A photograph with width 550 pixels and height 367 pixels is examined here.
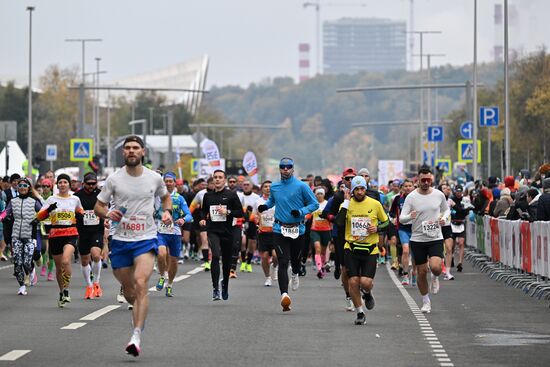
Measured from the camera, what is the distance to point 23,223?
2434 cm

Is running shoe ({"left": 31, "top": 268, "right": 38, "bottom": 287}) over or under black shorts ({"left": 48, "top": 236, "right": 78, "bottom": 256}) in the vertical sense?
under

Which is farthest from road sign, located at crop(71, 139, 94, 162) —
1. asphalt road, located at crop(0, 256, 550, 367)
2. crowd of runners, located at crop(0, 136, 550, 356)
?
asphalt road, located at crop(0, 256, 550, 367)

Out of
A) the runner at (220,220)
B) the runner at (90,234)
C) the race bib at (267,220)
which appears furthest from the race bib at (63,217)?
the race bib at (267,220)

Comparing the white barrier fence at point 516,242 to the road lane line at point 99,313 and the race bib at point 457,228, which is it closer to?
the race bib at point 457,228

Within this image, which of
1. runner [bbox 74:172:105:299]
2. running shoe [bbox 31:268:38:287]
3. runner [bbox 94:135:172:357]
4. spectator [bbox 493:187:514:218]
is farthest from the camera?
spectator [bbox 493:187:514:218]

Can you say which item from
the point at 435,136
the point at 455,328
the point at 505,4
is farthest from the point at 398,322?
the point at 435,136

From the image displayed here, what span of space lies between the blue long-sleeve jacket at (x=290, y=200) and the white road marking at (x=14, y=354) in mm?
6577

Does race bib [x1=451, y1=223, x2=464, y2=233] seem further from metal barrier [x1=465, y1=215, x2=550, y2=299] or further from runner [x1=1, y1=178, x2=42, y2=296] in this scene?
runner [x1=1, y1=178, x2=42, y2=296]

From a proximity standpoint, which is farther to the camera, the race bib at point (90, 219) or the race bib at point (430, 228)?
the race bib at point (90, 219)

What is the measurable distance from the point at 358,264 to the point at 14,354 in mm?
5772

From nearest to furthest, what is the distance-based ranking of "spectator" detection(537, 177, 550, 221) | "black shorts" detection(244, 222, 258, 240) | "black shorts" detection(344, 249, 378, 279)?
"black shorts" detection(344, 249, 378, 279) → "spectator" detection(537, 177, 550, 221) → "black shorts" detection(244, 222, 258, 240)

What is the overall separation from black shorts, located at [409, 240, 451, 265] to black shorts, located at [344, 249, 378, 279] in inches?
79.7

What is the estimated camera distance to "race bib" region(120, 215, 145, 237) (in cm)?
1475

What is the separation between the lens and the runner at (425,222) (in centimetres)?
2053
